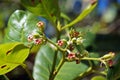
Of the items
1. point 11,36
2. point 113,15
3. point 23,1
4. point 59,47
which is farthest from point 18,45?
point 113,15

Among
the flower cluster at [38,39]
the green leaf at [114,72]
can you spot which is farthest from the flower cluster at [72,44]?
the green leaf at [114,72]

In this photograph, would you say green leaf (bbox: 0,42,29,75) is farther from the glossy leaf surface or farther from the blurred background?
the blurred background

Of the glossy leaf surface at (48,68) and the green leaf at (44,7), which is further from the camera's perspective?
the glossy leaf surface at (48,68)

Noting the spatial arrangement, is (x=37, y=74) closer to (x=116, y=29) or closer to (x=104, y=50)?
(x=104, y=50)

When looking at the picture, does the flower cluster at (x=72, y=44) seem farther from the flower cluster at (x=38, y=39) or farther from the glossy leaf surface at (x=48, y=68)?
the glossy leaf surface at (x=48, y=68)

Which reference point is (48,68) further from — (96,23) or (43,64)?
(96,23)

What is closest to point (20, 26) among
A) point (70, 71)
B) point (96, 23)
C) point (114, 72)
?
point (70, 71)
